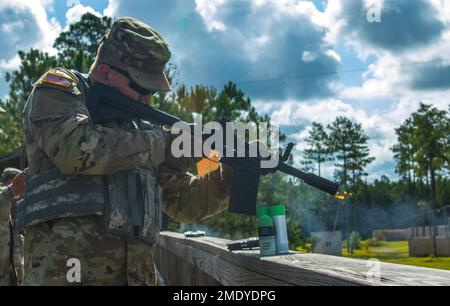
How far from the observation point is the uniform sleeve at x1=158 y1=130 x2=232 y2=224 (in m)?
3.79

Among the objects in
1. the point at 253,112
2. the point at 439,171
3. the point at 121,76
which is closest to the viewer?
the point at 121,76

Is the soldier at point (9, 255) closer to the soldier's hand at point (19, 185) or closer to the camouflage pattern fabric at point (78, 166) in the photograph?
the soldier's hand at point (19, 185)

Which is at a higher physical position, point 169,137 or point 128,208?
point 169,137

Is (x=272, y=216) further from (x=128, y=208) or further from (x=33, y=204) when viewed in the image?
(x=33, y=204)

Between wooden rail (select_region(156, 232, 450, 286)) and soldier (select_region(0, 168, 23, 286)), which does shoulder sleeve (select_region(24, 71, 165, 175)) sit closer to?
wooden rail (select_region(156, 232, 450, 286))

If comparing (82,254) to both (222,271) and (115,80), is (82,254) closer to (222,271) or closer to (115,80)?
(115,80)

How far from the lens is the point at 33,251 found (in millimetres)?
2994

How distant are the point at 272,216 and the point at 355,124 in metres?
70.9

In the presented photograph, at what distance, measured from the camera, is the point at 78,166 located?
2947 mm

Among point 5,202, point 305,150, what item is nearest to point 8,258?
point 5,202

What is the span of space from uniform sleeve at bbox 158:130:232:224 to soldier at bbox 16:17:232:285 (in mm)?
472
